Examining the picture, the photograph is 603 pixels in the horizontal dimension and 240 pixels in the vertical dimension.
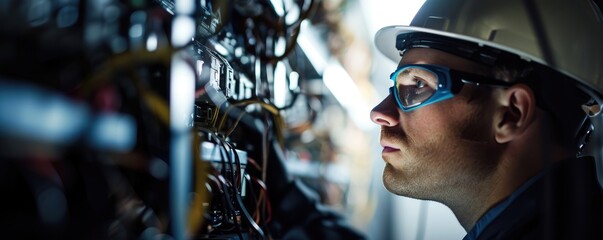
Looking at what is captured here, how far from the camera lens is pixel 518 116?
123cm

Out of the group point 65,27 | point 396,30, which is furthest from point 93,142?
point 396,30

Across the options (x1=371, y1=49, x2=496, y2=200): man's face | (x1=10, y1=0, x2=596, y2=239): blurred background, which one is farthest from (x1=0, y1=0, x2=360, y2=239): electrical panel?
(x1=371, y1=49, x2=496, y2=200): man's face

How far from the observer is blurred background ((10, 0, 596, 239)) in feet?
2.09

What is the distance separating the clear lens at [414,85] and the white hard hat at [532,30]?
109 mm

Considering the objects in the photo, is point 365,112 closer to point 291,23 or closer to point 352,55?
point 352,55

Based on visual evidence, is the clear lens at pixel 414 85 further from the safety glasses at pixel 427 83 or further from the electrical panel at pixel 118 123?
the electrical panel at pixel 118 123

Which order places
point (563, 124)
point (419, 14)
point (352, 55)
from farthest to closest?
point (352, 55), point (419, 14), point (563, 124)

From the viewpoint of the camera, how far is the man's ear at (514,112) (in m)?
1.22

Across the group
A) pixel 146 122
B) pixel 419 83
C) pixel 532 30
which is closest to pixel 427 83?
pixel 419 83

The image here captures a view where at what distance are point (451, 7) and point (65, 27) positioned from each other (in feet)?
2.95

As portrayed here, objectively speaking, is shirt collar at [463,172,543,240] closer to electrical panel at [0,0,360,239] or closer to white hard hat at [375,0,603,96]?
white hard hat at [375,0,603,96]

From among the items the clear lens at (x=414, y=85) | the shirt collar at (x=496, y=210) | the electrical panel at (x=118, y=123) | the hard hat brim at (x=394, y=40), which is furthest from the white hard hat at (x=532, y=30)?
the electrical panel at (x=118, y=123)

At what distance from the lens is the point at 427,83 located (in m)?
1.28

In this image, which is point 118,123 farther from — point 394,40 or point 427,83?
point 394,40
